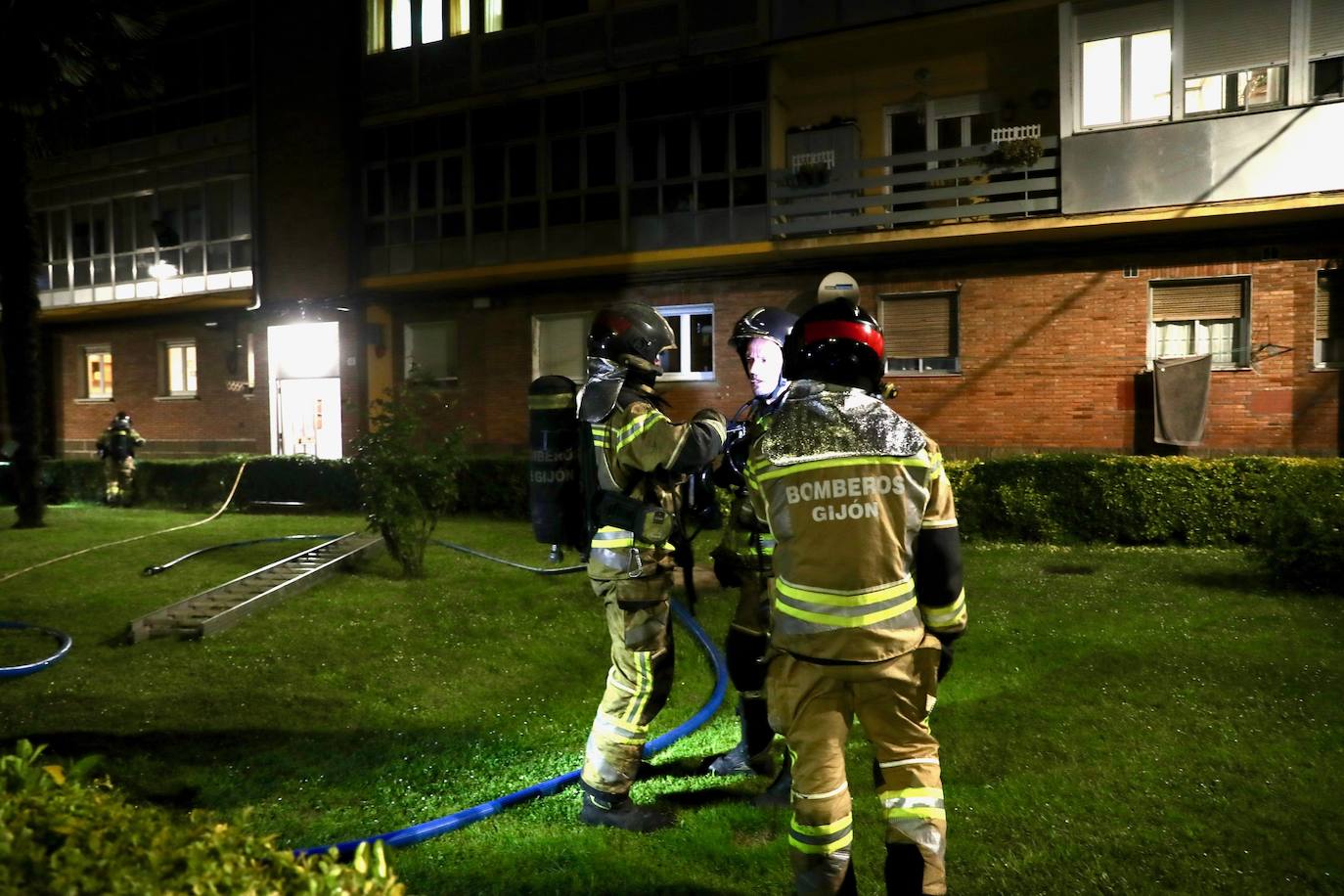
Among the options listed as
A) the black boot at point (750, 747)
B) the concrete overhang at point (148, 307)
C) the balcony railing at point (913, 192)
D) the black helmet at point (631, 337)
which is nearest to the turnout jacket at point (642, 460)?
the black helmet at point (631, 337)

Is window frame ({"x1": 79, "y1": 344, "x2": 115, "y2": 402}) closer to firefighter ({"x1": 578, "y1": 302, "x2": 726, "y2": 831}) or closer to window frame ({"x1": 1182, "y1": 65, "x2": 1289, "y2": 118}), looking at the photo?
firefighter ({"x1": 578, "y1": 302, "x2": 726, "y2": 831})

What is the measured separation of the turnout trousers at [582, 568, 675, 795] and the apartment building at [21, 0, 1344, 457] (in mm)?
5684

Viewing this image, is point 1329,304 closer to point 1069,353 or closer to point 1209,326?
point 1209,326

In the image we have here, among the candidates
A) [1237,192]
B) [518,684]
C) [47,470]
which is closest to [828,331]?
[518,684]

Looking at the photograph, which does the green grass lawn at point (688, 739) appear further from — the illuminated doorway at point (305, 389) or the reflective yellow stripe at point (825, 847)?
the illuminated doorway at point (305, 389)

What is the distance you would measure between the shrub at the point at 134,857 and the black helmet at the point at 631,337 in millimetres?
2474

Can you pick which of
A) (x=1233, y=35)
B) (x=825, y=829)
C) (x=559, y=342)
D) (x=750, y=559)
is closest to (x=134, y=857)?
(x=825, y=829)

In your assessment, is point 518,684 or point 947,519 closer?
point 947,519

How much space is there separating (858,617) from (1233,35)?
1373cm

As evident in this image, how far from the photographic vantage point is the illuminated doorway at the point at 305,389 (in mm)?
19609

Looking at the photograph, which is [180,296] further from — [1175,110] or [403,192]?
[1175,110]

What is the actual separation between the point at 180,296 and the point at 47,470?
16.3ft

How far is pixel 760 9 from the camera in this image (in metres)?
15.1

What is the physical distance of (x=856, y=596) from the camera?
104 inches
